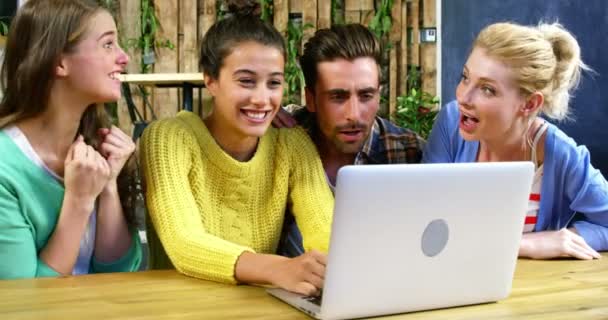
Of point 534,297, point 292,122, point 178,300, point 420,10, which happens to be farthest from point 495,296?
point 420,10

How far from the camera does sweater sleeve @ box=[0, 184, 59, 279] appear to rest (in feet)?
4.66

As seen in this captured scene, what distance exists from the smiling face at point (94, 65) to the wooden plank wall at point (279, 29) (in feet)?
15.0

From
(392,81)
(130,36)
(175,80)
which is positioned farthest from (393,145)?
(130,36)

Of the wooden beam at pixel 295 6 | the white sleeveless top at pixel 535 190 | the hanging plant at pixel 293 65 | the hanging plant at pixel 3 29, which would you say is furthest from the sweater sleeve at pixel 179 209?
the wooden beam at pixel 295 6

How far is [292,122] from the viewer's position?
1.85 meters

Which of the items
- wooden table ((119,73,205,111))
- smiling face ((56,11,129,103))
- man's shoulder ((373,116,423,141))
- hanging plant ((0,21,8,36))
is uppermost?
hanging plant ((0,21,8,36))

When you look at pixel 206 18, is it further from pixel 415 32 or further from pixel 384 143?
pixel 384 143

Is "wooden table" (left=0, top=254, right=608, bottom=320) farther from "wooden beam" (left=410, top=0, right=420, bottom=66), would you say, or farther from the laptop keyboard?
"wooden beam" (left=410, top=0, right=420, bottom=66)

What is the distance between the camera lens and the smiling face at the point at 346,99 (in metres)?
1.83

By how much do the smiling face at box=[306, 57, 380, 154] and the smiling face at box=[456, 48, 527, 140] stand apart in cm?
23

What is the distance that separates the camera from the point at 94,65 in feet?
4.99

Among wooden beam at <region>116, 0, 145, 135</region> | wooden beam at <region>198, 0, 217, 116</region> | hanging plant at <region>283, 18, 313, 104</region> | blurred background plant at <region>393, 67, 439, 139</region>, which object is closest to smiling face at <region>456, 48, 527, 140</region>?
blurred background plant at <region>393, 67, 439, 139</region>

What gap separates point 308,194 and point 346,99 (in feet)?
1.00

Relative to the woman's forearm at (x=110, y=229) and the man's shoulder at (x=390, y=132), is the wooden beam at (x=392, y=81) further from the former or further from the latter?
the woman's forearm at (x=110, y=229)
